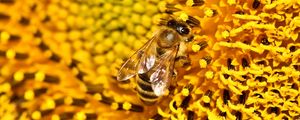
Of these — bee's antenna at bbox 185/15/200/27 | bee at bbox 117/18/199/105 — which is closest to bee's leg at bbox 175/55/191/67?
bee at bbox 117/18/199/105

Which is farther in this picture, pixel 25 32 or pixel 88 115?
pixel 25 32

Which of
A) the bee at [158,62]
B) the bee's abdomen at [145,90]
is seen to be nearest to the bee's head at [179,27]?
the bee at [158,62]

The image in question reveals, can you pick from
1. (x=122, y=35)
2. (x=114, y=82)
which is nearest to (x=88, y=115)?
(x=114, y=82)

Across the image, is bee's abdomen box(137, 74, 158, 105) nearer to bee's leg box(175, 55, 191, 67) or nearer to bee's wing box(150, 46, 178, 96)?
bee's wing box(150, 46, 178, 96)

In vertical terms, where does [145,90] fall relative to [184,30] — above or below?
below

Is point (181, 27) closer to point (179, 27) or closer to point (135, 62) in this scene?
point (179, 27)

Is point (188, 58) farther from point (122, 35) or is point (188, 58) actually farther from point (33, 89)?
point (33, 89)

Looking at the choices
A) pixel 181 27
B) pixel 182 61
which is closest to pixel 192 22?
pixel 181 27
